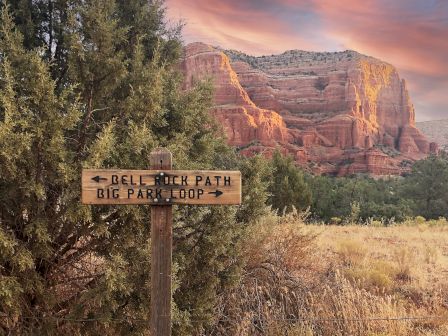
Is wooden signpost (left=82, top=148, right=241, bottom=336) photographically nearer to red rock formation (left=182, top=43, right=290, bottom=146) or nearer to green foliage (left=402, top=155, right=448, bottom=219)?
green foliage (left=402, top=155, right=448, bottom=219)

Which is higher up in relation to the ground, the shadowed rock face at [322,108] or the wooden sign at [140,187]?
the shadowed rock face at [322,108]

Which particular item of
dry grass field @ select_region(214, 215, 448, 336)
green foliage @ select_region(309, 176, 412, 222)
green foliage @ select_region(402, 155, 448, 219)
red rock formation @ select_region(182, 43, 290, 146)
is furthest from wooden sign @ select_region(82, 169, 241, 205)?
red rock formation @ select_region(182, 43, 290, 146)

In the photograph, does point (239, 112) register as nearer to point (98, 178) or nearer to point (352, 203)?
point (352, 203)

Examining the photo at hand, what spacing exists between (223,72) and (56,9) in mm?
134804

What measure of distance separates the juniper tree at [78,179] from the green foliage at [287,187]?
740 inches

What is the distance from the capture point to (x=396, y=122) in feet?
542

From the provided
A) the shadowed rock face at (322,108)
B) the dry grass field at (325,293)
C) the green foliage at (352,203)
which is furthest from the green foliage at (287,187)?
the shadowed rock face at (322,108)

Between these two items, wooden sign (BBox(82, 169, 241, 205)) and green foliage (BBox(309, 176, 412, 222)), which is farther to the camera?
green foliage (BBox(309, 176, 412, 222))

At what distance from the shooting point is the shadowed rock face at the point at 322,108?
403 feet

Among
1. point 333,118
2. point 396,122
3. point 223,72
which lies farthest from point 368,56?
point 223,72

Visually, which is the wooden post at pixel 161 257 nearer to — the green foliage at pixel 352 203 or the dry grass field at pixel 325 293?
the dry grass field at pixel 325 293

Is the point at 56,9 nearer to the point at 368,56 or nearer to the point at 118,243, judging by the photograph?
the point at 118,243

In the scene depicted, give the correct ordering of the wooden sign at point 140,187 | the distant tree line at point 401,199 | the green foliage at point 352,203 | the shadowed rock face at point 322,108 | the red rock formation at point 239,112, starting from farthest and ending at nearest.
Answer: the shadowed rock face at point 322,108, the red rock formation at point 239,112, the distant tree line at point 401,199, the green foliage at point 352,203, the wooden sign at point 140,187

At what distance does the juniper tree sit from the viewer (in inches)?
146
